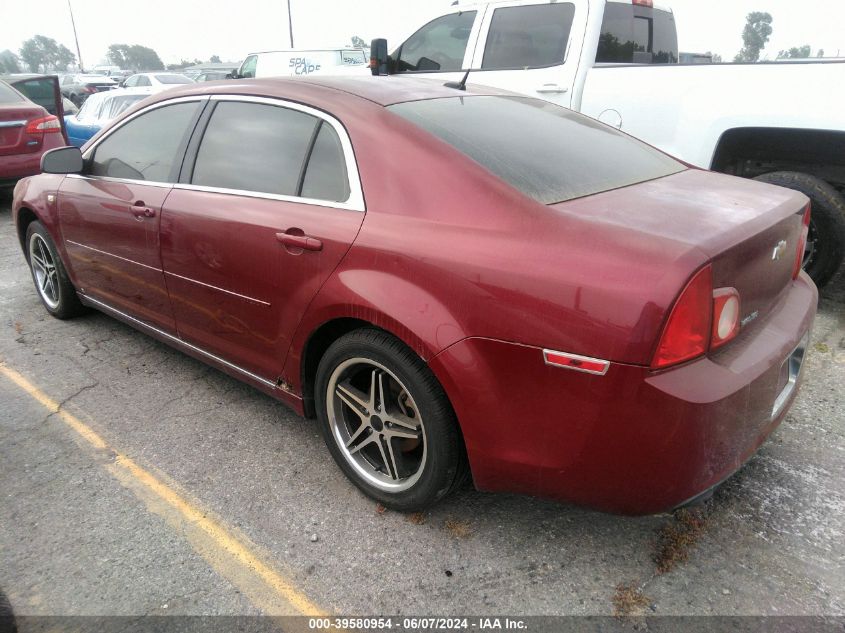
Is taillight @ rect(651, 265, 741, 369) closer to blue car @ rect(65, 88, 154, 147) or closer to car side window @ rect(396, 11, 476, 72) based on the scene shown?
car side window @ rect(396, 11, 476, 72)

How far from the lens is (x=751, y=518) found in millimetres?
2416

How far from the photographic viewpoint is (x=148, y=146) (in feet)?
11.2

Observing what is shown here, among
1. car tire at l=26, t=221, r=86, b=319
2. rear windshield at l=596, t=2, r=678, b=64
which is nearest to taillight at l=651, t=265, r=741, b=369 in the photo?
car tire at l=26, t=221, r=86, b=319

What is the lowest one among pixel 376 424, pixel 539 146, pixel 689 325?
pixel 376 424

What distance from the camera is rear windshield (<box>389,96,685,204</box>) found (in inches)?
89.5

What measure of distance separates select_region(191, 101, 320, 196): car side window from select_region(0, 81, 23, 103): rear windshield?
6508 millimetres

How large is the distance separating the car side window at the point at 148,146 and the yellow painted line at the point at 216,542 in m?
1.40

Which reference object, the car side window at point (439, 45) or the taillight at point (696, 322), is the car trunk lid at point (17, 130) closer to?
the car side window at point (439, 45)

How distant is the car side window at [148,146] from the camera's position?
321 cm

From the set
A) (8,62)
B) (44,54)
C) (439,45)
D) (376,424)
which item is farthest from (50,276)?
(44,54)

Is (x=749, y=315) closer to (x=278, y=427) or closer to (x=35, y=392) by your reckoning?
(x=278, y=427)

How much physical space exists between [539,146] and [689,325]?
Answer: 108 centimetres

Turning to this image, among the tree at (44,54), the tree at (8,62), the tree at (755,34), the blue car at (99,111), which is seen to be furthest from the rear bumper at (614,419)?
the tree at (44,54)

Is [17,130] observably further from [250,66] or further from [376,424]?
[250,66]
